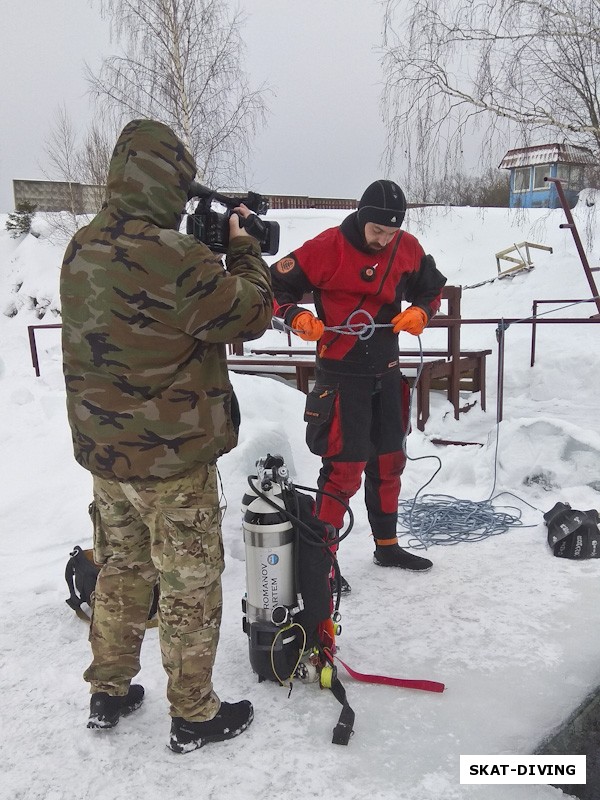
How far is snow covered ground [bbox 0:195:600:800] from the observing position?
182 cm

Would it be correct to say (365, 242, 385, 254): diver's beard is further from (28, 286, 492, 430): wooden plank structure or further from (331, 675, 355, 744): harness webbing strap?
(28, 286, 492, 430): wooden plank structure

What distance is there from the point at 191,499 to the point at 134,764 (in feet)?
2.74

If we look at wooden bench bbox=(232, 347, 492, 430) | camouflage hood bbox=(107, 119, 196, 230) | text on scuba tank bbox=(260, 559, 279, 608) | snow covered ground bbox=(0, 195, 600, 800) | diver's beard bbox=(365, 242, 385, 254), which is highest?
camouflage hood bbox=(107, 119, 196, 230)

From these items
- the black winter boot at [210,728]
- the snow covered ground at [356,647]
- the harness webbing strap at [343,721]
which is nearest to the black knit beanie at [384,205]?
the snow covered ground at [356,647]

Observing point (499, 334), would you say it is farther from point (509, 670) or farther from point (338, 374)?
point (509, 670)

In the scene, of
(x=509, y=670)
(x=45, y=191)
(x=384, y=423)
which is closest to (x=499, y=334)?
(x=384, y=423)

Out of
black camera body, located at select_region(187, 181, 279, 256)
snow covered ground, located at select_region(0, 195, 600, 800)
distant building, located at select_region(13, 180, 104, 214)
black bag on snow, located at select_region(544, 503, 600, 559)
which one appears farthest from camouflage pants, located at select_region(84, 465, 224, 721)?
distant building, located at select_region(13, 180, 104, 214)

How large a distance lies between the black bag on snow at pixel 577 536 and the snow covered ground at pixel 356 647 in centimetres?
6

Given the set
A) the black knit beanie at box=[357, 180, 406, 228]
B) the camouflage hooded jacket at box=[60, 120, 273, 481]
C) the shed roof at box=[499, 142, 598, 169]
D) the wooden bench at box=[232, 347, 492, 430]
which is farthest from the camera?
the shed roof at box=[499, 142, 598, 169]

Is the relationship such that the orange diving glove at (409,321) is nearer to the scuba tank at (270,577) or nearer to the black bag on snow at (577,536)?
the scuba tank at (270,577)

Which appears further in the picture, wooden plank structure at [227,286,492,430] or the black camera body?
wooden plank structure at [227,286,492,430]

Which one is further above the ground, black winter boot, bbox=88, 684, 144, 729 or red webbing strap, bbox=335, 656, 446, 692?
black winter boot, bbox=88, 684, 144, 729

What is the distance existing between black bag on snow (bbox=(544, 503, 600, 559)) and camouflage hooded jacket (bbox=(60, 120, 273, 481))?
2.22 meters

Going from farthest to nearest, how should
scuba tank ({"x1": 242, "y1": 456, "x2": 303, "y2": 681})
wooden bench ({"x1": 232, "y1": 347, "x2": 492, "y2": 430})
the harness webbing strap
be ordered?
1. wooden bench ({"x1": 232, "y1": 347, "x2": 492, "y2": 430})
2. scuba tank ({"x1": 242, "y1": 456, "x2": 303, "y2": 681})
3. the harness webbing strap
